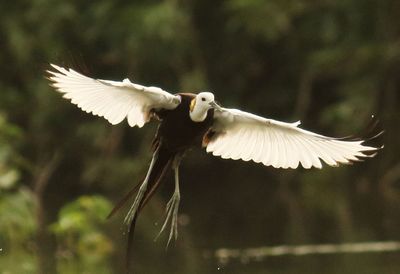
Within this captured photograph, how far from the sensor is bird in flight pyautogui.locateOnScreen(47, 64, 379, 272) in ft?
21.6

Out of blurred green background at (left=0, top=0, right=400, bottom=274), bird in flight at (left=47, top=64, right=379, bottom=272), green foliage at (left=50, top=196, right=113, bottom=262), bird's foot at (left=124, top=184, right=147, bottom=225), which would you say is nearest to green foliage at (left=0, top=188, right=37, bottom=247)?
green foliage at (left=50, top=196, right=113, bottom=262)

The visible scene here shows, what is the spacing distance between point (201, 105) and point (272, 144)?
28.8 inches

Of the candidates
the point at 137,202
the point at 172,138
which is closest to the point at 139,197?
the point at 137,202

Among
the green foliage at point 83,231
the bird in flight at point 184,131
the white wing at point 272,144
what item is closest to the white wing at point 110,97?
the bird in flight at point 184,131

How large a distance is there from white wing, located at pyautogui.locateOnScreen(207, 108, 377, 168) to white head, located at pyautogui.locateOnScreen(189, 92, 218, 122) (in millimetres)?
274

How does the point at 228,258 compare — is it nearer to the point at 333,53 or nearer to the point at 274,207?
the point at 274,207

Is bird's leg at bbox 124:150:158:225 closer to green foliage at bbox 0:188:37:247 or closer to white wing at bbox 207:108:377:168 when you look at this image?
white wing at bbox 207:108:377:168

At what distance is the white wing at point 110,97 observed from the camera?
21.7ft

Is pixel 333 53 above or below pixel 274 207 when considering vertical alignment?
above

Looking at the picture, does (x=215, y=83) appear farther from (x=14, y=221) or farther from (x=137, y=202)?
(x=137, y=202)

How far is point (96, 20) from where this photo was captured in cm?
1870

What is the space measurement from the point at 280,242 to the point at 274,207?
430 cm

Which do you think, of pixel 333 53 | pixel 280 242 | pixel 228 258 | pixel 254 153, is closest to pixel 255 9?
pixel 333 53

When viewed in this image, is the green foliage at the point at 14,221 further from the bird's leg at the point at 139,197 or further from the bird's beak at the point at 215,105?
the bird's beak at the point at 215,105
